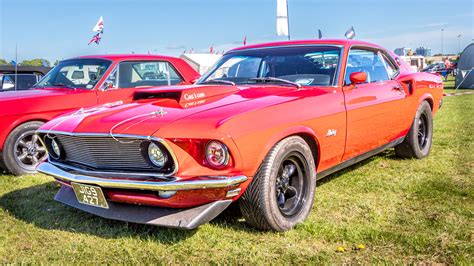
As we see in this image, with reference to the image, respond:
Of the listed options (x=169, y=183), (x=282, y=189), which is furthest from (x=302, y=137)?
(x=169, y=183)

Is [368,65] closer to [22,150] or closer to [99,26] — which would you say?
[22,150]

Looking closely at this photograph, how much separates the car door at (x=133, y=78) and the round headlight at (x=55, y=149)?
7.55ft

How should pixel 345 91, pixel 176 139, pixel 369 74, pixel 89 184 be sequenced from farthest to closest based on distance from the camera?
pixel 369 74, pixel 345 91, pixel 89 184, pixel 176 139

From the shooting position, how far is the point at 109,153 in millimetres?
3086

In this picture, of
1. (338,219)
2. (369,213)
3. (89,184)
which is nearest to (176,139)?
(89,184)

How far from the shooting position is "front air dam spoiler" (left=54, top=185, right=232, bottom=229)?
9.27 feet

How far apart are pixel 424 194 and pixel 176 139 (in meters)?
2.48

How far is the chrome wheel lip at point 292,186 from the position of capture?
10.8ft

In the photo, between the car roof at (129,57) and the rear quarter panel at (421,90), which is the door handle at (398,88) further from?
the car roof at (129,57)

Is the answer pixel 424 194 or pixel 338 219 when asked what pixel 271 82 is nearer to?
pixel 338 219

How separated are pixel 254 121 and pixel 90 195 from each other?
1.27 meters

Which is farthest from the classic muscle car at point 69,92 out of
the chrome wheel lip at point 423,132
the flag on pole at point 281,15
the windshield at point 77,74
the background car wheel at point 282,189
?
the flag on pole at point 281,15

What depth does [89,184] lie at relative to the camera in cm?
309

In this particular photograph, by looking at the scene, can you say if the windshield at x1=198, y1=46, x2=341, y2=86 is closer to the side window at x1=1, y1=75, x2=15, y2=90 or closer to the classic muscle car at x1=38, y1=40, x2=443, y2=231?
the classic muscle car at x1=38, y1=40, x2=443, y2=231
